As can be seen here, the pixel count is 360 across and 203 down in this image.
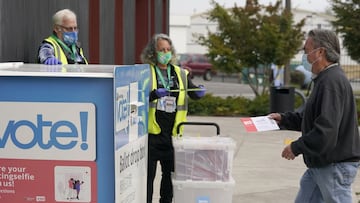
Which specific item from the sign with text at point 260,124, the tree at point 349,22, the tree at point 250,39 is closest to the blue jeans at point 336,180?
the sign with text at point 260,124

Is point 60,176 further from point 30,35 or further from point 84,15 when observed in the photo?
point 84,15

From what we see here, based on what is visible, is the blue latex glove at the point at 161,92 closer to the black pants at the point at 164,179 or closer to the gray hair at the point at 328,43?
the black pants at the point at 164,179

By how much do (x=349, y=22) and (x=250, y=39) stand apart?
9.78ft

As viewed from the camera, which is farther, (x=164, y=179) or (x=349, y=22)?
(x=349, y=22)

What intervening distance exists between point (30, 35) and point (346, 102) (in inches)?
138

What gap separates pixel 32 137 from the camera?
3725 millimetres

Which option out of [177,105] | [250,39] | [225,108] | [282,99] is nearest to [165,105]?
[177,105]

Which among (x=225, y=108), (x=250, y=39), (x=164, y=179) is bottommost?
(x=225, y=108)

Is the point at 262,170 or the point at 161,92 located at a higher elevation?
the point at 161,92

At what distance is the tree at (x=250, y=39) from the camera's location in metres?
18.2

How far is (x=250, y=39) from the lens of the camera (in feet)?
59.8

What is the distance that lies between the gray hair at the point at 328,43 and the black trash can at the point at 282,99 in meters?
10.9

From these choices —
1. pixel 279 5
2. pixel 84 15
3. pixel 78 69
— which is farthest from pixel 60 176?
pixel 279 5

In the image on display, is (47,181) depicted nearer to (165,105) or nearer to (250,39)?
(165,105)
